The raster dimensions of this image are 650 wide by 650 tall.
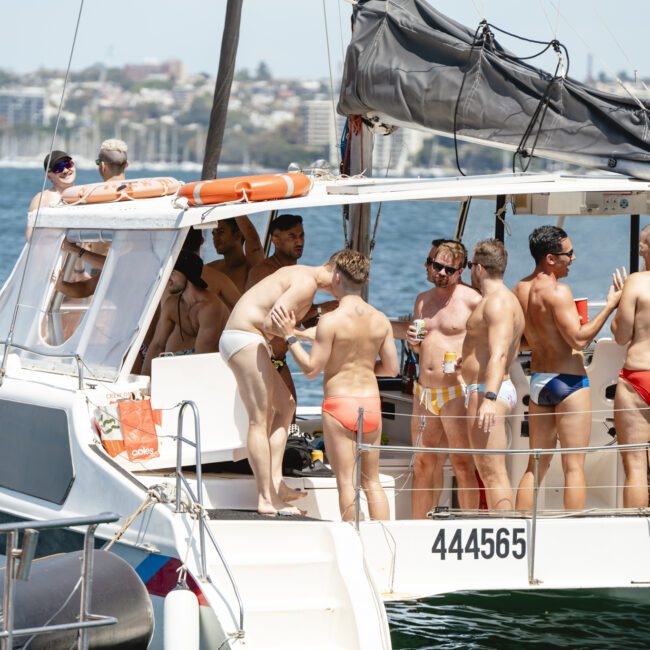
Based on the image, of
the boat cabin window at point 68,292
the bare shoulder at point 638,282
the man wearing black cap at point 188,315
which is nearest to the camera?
the bare shoulder at point 638,282

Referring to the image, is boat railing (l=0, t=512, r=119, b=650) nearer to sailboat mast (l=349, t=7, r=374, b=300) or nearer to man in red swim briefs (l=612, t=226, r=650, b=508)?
man in red swim briefs (l=612, t=226, r=650, b=508)

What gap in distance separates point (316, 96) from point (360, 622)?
432ft

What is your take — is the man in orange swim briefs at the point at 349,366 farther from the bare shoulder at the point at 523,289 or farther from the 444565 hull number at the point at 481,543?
the bare shoulder at the point at 523,289

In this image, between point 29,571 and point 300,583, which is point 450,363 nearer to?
point 300,583

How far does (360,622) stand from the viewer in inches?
262

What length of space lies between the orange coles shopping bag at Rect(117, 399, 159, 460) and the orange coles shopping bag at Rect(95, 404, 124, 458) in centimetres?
3

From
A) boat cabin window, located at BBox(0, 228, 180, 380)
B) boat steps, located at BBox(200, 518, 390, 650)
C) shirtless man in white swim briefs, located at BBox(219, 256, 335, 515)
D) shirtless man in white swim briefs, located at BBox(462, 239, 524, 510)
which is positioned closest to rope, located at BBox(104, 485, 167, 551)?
boat steps, located at BBox(200, 518, 390, 650)

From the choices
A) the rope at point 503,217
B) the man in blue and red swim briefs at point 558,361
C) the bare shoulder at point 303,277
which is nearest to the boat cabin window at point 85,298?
the bare shoulder at point 303,277

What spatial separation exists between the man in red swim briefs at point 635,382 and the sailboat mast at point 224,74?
4557mm

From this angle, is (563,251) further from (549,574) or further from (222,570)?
(222,570)

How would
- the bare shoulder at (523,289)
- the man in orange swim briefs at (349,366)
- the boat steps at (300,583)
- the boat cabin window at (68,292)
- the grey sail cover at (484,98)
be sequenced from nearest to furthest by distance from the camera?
the boat steps at (300,583)
the man in orange swim briefs at (349,366)
the bare shoulder at (523,289)
the grey sail cover at (484,98)
the boat cabin window at (68,292)

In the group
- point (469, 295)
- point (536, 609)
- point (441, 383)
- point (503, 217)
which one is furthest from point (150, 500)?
point (503, 217)

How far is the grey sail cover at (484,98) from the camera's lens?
29.5 feet

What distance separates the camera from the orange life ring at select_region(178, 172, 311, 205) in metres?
8.05
